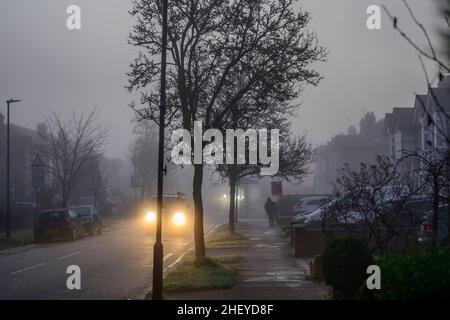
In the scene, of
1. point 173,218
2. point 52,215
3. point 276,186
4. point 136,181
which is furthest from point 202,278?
point 136,181

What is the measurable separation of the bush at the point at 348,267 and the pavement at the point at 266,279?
54.7 inches

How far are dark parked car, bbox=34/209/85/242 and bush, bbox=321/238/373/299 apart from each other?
2561 cm

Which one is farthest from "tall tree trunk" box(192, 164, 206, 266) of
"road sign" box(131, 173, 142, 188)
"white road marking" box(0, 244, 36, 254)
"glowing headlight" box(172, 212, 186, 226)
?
"road sign" box(131, 173, 142, 188)

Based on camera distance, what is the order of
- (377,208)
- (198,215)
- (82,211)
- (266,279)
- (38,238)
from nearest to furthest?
1. (377,208)
2. (266,279)
3. (198,215)
4. (38,238)
5. (82,211)

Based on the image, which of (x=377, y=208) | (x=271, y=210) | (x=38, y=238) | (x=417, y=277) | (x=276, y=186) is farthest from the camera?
(x=271, y=210)

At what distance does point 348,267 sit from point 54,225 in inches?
1022

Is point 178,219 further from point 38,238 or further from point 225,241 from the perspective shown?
point 225,241

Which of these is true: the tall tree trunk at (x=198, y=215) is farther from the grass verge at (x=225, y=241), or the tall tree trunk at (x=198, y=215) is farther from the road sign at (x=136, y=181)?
the road sign at (x=136, y=181)

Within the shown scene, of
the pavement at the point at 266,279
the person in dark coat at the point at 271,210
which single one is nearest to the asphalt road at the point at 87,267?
the pavement at the point at 266,279

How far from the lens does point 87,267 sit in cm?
2159
